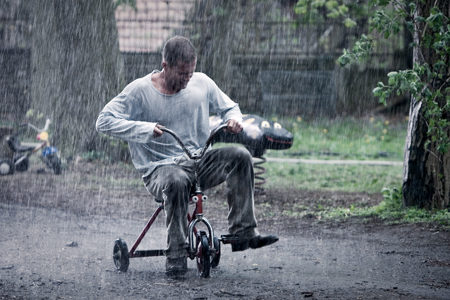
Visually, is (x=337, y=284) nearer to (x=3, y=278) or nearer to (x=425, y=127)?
(x=3, y=278)

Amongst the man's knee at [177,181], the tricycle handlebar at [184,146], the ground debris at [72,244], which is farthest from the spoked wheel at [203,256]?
the ground debris at [72,244]

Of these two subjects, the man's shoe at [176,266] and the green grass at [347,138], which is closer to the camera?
the man's shoe at [176,266]

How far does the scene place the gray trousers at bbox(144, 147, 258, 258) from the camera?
521 cm

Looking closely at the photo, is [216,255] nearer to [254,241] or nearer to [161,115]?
[254,241]

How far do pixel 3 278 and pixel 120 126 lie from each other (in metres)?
1.42

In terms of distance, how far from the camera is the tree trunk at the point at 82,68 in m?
12.6

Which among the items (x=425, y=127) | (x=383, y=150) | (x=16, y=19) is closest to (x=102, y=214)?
(x=425, y=127)

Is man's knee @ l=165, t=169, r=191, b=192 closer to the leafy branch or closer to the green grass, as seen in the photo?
the leafy branch

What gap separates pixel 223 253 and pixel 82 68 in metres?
7.14

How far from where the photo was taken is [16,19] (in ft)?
63.3

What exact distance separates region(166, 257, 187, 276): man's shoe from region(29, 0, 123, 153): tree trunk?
298 inches

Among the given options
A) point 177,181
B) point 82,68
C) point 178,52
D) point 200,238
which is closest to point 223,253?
point 200,238

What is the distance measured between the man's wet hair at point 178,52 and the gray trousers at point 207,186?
0.74 metres

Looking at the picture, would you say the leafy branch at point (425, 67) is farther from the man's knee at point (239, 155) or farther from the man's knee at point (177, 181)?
the man's knee at point (177, 181)
